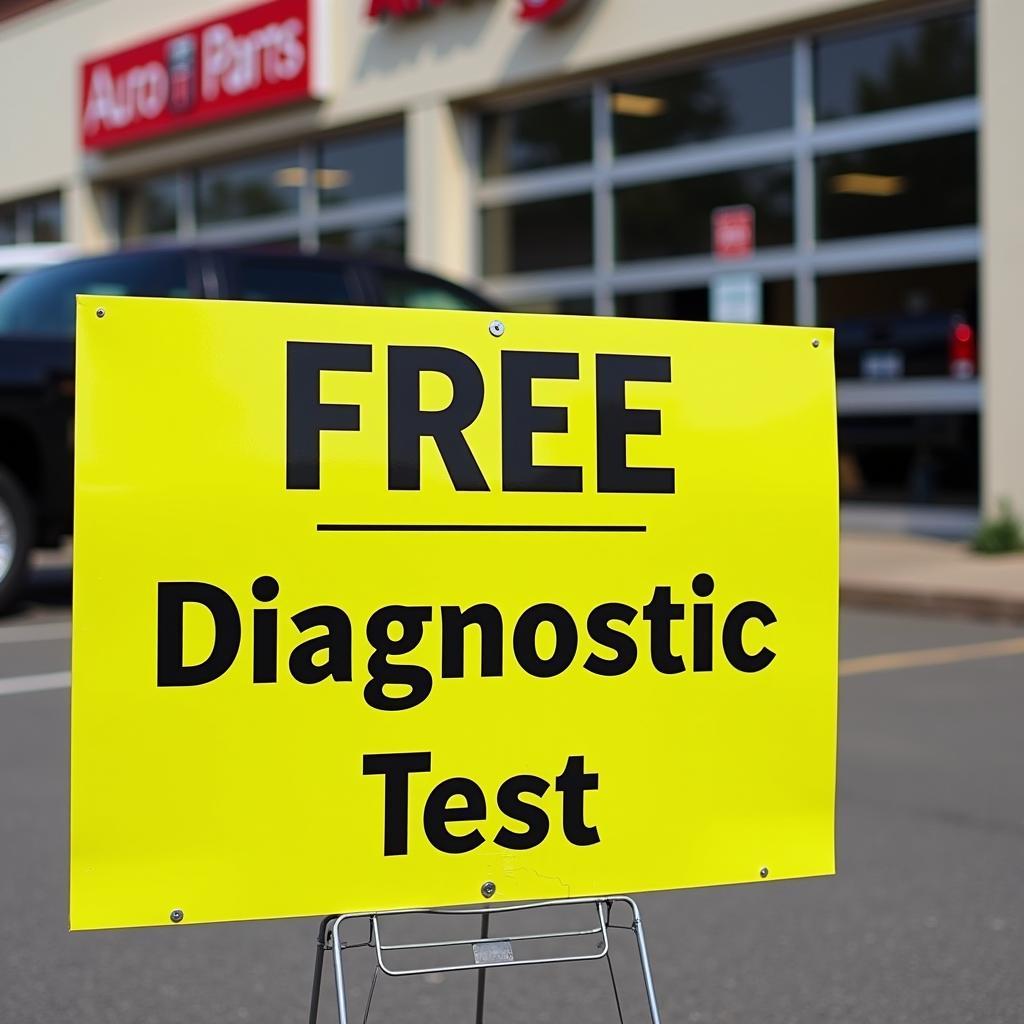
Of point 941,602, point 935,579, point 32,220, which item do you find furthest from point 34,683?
point 32,220

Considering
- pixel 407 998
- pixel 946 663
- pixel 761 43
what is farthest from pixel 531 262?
pixel 407 998

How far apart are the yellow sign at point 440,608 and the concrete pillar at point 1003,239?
1059 centimetres

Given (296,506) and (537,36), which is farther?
(537,36)

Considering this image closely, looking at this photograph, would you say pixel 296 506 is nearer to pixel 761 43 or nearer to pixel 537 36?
pixel 761 43

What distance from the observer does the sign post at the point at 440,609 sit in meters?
2.24

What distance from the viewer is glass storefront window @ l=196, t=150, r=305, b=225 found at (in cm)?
1998

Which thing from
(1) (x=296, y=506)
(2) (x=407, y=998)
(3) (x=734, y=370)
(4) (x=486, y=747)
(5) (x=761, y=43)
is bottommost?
(2) (x=407, y=998)

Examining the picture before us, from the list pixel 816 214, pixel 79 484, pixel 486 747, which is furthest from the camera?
pixel 816 214

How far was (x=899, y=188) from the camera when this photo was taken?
13.8 m

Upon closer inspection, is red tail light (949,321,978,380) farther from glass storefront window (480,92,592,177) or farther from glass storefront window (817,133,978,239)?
glass storefront window (480,92,592,177)

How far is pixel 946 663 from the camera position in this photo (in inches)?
336

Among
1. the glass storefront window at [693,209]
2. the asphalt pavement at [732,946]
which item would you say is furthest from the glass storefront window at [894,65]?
the asphalt pavement at [732,946]

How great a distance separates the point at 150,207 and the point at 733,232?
10.1 m

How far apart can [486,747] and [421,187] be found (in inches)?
619
